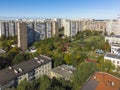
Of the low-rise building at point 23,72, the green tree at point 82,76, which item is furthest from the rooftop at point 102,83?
the low-rise building at point 23,72

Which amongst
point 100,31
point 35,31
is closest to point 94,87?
point 35,31

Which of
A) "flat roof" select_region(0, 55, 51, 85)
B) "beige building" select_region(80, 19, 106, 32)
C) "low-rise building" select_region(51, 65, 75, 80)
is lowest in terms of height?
"low-rise building" select_region(51, 65, 75, 80)

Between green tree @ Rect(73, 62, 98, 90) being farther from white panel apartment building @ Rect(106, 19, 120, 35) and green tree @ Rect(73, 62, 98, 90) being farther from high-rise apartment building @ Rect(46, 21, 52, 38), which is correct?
white panel apartment building @ Rect(106, 19, 120, 35)

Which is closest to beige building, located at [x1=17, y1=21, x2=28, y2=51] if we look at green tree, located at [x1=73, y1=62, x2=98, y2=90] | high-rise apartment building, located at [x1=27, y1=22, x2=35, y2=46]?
high-rise apartment building, located at [x1=27, y1=22, x2=35, y2=46]

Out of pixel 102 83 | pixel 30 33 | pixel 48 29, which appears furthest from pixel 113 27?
pixel 102 83

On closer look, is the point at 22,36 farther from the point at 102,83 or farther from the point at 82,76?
the point at 102,83

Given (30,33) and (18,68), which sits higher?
(30,33)

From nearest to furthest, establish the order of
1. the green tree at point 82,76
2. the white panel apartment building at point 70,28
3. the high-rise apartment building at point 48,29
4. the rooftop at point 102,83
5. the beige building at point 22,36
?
the rooftop at point 102,83
the green tree at point 82,76
the beige building at point 22,36
the high-rise apartment building at point 48,29
the white panel apartment building at point 70,28

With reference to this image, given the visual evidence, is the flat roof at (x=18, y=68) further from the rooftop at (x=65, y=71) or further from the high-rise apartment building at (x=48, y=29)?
the high-rise apartment building at (x=48, y=29)

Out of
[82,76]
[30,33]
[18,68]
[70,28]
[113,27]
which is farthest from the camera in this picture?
[113,27]
